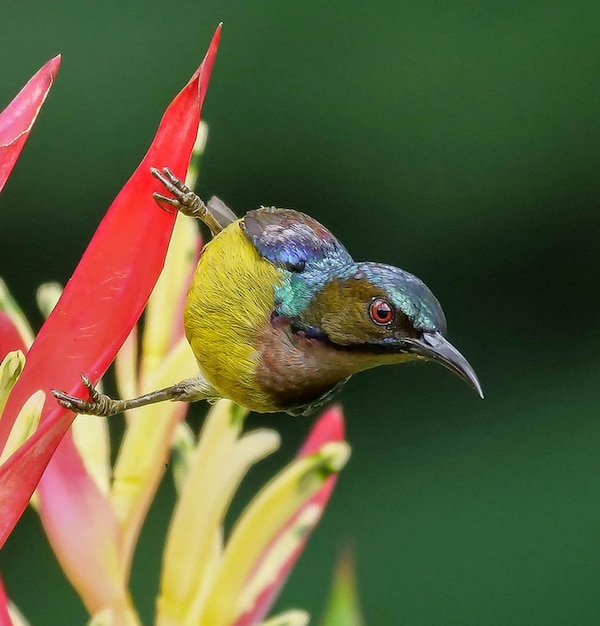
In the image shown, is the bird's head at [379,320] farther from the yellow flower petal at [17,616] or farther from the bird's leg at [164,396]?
the yellow flower petal at [17,616]

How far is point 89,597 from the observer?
80 cm

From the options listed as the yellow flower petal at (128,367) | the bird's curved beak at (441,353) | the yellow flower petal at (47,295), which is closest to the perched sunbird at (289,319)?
the bird's curved beak at (441,353)

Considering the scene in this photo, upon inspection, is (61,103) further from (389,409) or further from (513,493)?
(513,493)

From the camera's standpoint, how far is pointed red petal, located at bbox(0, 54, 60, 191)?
578mm

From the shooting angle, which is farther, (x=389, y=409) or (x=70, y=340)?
(x=389, y=409)

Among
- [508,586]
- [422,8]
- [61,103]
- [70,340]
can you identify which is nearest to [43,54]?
[61,103]

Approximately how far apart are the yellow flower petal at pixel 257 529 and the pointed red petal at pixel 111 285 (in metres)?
0.32

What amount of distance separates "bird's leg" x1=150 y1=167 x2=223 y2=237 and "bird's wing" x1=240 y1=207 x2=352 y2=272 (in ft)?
0.18

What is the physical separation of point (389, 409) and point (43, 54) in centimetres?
58

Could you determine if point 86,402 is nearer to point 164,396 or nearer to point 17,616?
point 164,396

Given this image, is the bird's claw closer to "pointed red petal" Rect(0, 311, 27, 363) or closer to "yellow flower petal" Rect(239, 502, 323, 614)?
"pointed red petal" Rect(0, 311, 27, 363)

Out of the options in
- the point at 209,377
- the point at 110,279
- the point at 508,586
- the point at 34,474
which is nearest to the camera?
the point at 34,474

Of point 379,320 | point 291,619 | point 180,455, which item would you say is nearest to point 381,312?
point 379,320

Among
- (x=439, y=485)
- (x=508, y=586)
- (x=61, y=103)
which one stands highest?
(x=61, y=103)
